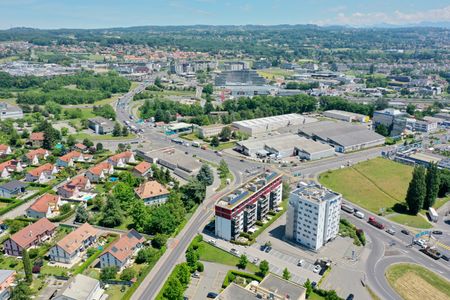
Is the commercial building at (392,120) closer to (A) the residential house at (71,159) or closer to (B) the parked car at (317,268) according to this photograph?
(B) the parked car at (317,268)

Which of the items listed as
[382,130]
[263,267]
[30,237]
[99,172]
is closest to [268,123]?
[382,130]

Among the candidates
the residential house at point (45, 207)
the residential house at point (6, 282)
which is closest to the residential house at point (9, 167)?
the residential house at point (45, 207)

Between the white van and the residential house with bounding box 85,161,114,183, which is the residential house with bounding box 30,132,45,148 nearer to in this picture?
the residential house with bounding box 85,161,114,183

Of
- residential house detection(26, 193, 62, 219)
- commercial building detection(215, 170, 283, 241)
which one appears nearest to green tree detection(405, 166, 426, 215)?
commercial building detection(215, 170, 283, 241)

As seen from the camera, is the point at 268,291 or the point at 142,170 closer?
the point at 268,291

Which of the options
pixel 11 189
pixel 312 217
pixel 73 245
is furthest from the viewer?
pixel 11 189

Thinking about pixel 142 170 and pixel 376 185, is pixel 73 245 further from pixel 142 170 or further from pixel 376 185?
pixel 376 185
